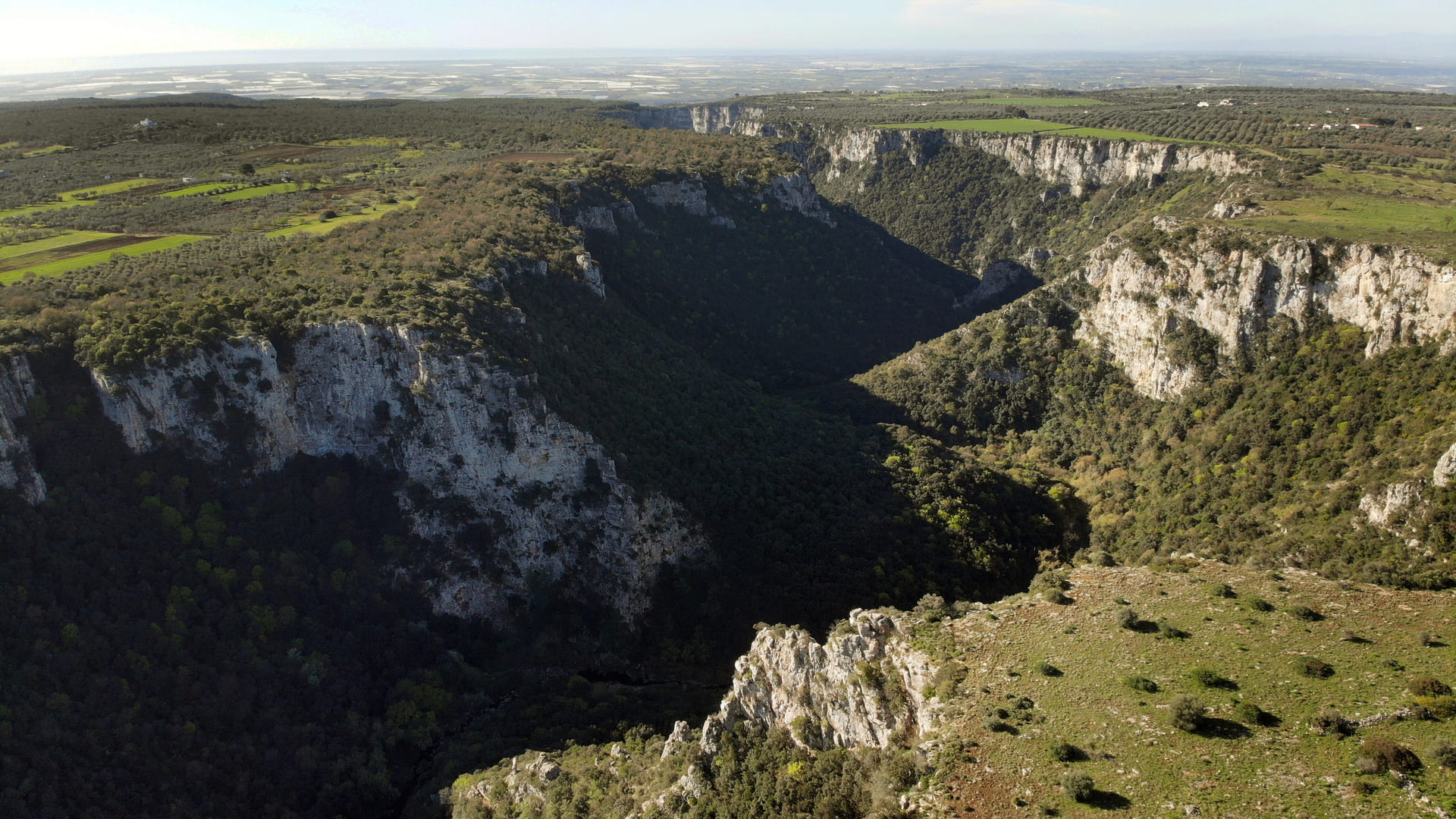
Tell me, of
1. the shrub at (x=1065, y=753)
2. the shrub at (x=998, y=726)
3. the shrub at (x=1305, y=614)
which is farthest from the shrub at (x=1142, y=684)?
the shrub at (x=1305, y=614)

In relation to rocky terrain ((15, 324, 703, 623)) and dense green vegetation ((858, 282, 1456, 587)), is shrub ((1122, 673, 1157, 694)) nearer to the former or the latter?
dense green vegetation ((858, 282, 1456, 587))

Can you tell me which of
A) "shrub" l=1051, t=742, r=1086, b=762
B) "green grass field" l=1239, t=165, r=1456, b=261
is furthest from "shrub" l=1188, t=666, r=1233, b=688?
"green grass field" l=1239, t=165, r=1456, b=261

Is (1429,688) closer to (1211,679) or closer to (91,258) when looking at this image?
(1211,679)

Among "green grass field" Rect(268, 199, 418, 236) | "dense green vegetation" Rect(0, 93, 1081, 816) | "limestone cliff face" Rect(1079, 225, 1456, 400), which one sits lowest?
"dense green vegetation" Rect(0, 93, 1081, 816)

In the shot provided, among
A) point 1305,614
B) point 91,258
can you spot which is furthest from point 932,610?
point 91,258

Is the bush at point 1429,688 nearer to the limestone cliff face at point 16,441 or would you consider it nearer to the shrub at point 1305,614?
the shrub at point 1305,614

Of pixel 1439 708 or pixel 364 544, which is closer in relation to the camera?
pixel 1439 708
